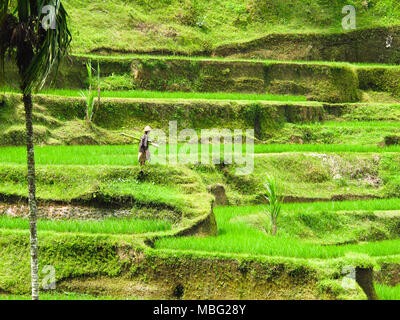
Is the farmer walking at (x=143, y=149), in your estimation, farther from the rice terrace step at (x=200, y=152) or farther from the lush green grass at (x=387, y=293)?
the lush green grass at (x=387, y=293)

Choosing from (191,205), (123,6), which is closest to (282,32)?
(123,6)

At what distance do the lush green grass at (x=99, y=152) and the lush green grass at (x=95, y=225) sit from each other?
183 centimetres

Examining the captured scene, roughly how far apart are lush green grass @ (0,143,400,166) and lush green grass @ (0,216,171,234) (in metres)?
1.83

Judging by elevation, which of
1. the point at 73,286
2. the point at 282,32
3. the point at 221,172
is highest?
the point at 282,32

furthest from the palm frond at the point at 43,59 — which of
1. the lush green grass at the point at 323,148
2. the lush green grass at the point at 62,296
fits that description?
the lush green grass at the point at 323,148

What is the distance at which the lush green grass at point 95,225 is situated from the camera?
9703 mm

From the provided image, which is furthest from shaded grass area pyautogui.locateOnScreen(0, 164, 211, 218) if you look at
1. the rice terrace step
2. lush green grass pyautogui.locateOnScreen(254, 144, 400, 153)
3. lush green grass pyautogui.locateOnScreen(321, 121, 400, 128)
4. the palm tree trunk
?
lush green grass pyautogui.locateOnScreen(321, 121, 400, 128)

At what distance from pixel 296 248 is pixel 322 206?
4340mm

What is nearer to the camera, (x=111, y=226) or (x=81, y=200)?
(x=111, y=226)

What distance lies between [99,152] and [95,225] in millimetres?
3758

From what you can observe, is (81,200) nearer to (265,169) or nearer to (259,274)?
(259,274)

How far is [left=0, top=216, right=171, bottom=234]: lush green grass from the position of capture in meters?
9.70
